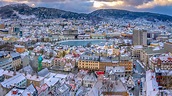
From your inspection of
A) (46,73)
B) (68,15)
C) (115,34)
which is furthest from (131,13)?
(46,73)

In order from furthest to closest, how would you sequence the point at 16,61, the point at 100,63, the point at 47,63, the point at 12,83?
the point at 47,63 < the point at 16,61 < the point at 100,63 < the point at 12,83

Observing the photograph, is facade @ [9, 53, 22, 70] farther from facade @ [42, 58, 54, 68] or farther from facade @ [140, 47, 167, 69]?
facade @ [140, 47, 167, 69]

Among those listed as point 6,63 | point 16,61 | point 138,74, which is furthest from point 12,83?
point 138,74

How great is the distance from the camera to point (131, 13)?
6147 inches

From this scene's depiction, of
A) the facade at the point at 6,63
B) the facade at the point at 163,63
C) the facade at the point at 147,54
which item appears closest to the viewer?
the facade at the point at 6,63

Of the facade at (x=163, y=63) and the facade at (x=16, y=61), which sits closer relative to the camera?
the facade at (x=163, y=63)

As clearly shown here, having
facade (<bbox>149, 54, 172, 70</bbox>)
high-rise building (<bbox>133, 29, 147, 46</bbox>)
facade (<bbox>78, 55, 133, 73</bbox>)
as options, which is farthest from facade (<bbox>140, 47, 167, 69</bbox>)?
high-rise building (<bbox>133, 29, 147, 46</bbox>)

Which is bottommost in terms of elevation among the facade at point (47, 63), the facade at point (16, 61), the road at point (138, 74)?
the road at point (138, 74)

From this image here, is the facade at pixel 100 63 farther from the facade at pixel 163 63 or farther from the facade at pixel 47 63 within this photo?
the facade at pixel 47 63

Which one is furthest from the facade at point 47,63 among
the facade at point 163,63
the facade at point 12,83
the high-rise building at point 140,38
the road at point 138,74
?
the high-rise building at point 140,38

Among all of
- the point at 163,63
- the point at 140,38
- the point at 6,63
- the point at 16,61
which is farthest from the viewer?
the point at 140,38

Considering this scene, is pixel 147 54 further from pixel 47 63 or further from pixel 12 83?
pixel 12 83

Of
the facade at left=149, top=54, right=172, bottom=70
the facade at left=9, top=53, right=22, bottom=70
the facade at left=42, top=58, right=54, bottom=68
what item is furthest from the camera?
the facade at left=42, top=58, right=54, bottom=68

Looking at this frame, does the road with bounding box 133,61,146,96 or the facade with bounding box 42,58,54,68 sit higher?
the facade with bounding box 42,58,54,68
